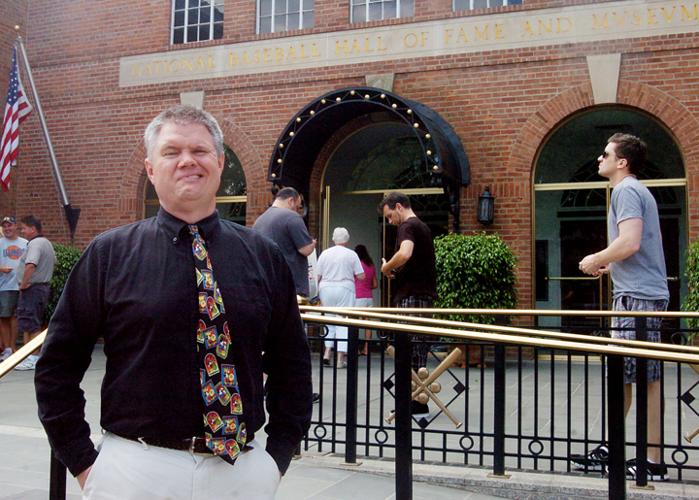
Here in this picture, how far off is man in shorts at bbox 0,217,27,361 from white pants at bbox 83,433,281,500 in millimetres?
8135

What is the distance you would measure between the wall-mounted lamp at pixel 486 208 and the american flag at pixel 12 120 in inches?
300

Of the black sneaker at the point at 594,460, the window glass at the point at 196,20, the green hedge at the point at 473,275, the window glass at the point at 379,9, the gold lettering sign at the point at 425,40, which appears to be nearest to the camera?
the black sneaker at the point at 594,460

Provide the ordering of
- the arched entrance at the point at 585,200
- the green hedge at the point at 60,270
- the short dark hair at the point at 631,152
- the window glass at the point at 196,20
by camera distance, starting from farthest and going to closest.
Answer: the window glass at the point at 196,20
the green hedge at the point at 60,270
the arched entrance at the point at 585,200
the short dark hair at the point at 631,152

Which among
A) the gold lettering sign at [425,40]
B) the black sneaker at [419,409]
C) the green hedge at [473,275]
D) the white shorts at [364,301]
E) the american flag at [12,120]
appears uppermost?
the gold lettering sign at [425,40]

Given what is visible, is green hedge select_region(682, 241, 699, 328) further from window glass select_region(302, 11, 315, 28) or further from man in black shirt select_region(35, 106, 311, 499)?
man in black shirt select_region(35, 106, 311, 499)

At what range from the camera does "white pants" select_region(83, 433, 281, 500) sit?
1.93 meters

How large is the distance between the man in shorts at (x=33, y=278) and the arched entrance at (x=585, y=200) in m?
6.78

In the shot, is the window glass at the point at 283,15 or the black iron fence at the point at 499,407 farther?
the window glass at the point at 283,15

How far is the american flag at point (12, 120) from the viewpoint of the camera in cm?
1224

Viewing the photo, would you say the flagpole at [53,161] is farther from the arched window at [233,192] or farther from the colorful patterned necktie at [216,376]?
the colorful patterned necktie at [216,376]

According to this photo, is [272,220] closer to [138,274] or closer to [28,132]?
[138,274]

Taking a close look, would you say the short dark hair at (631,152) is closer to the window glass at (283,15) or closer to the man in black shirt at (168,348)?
the man in black shirt at (168,348)

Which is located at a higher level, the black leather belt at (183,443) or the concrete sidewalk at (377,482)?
the black leather belt at (183,443)

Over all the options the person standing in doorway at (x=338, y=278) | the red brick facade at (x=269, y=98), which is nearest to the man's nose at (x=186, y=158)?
the person standing in doorway at (x=338, y=278)
